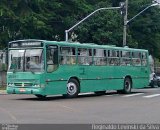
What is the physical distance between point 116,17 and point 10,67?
27517 millimetres

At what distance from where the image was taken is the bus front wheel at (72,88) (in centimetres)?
2484

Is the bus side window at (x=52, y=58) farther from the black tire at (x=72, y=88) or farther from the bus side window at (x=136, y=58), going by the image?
the bus side window at (x=136, y=58)

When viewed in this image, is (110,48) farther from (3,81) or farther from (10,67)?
(3,81)

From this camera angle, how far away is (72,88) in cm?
2503

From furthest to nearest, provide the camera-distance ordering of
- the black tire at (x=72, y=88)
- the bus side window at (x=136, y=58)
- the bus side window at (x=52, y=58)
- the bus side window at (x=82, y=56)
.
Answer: the bus side window at (x=136, y=58)
the bus side window at (x=82, y=56)
the black tire at (x=72, y=88)
the bus side window at (x=52, y=58)

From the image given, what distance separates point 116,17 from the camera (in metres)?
49.8

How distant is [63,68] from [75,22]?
23028 millimetres

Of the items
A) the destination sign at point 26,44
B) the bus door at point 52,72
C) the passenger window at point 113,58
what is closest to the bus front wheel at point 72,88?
the bus door at point 52,72

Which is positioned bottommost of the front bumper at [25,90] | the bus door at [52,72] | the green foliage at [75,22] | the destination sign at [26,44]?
the front bumper at [25,90]

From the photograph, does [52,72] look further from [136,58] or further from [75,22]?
[75,22]

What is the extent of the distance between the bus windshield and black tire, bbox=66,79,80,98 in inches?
97.1

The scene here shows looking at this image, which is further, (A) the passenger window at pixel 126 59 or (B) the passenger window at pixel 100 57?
(A) the passenger window at pixel 126 59

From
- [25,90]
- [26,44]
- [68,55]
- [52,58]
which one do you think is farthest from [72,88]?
[26,44]

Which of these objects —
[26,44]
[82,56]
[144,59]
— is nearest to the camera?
[26,44]
